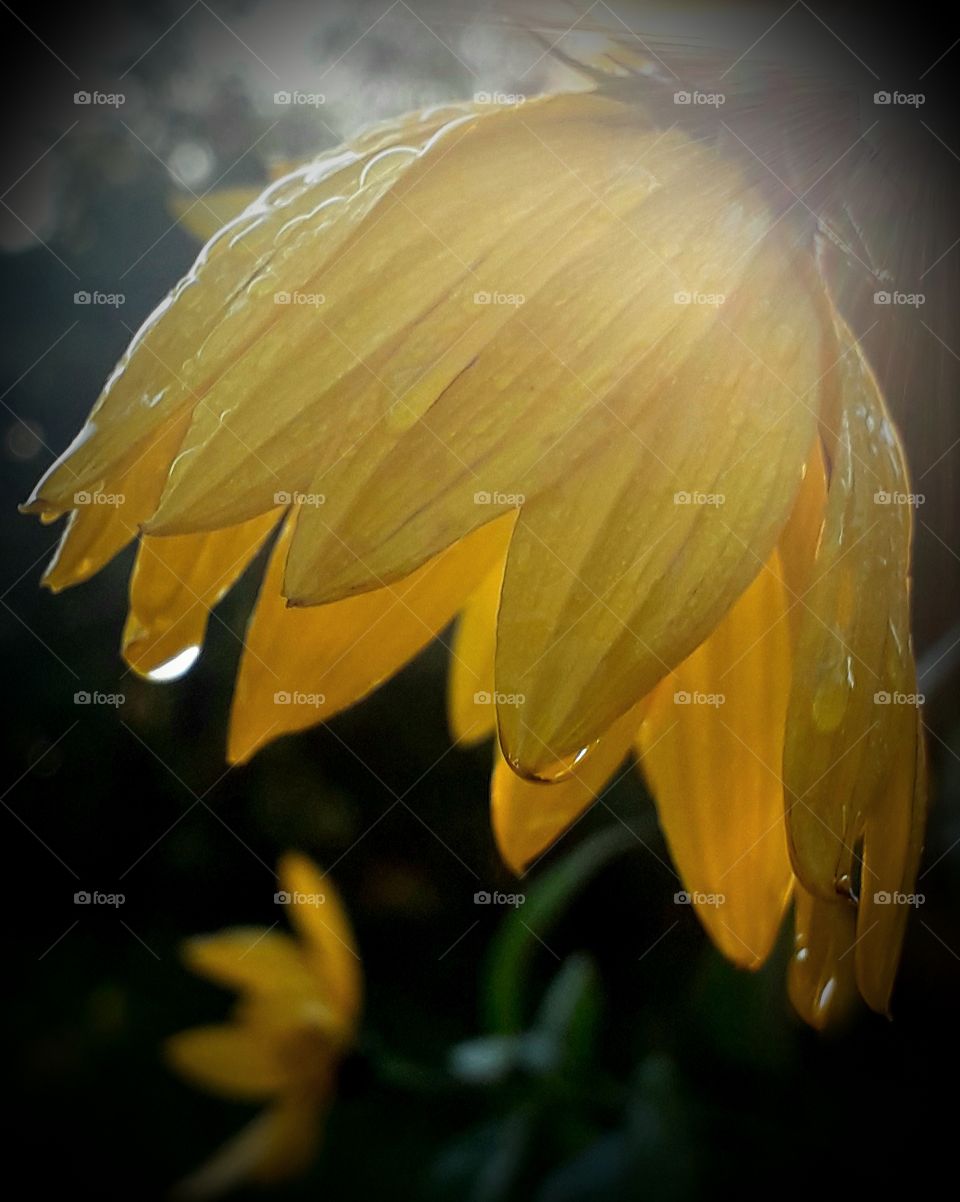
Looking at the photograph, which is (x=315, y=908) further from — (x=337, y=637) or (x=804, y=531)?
(x=804, y=531)

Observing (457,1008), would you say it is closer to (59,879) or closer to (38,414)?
(59,879)

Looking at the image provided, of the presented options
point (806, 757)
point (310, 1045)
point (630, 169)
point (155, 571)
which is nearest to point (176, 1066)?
point (310, 1045)

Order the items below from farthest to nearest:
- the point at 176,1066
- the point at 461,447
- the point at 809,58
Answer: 1. the point at 176,1066
2. the point at 809,58
3. the point at 461,447

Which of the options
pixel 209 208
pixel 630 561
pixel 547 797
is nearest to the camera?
pixel 630 561

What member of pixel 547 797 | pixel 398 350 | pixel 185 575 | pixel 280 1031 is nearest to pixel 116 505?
pixel 185 575

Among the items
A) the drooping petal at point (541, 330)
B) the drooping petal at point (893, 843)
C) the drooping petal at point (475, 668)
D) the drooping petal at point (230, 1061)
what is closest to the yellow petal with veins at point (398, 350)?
the drooping petal at point (541, 330)

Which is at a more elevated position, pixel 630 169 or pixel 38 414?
pixel 630 169

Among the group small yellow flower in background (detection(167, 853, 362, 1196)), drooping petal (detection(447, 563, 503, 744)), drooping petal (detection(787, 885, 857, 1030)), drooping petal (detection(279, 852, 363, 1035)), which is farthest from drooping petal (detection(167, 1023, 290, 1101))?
drooping petal (detection(787, 885, 857, 1030))

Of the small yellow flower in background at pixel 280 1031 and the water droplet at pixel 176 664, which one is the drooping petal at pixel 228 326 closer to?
the water droplet at pixel 176 664
